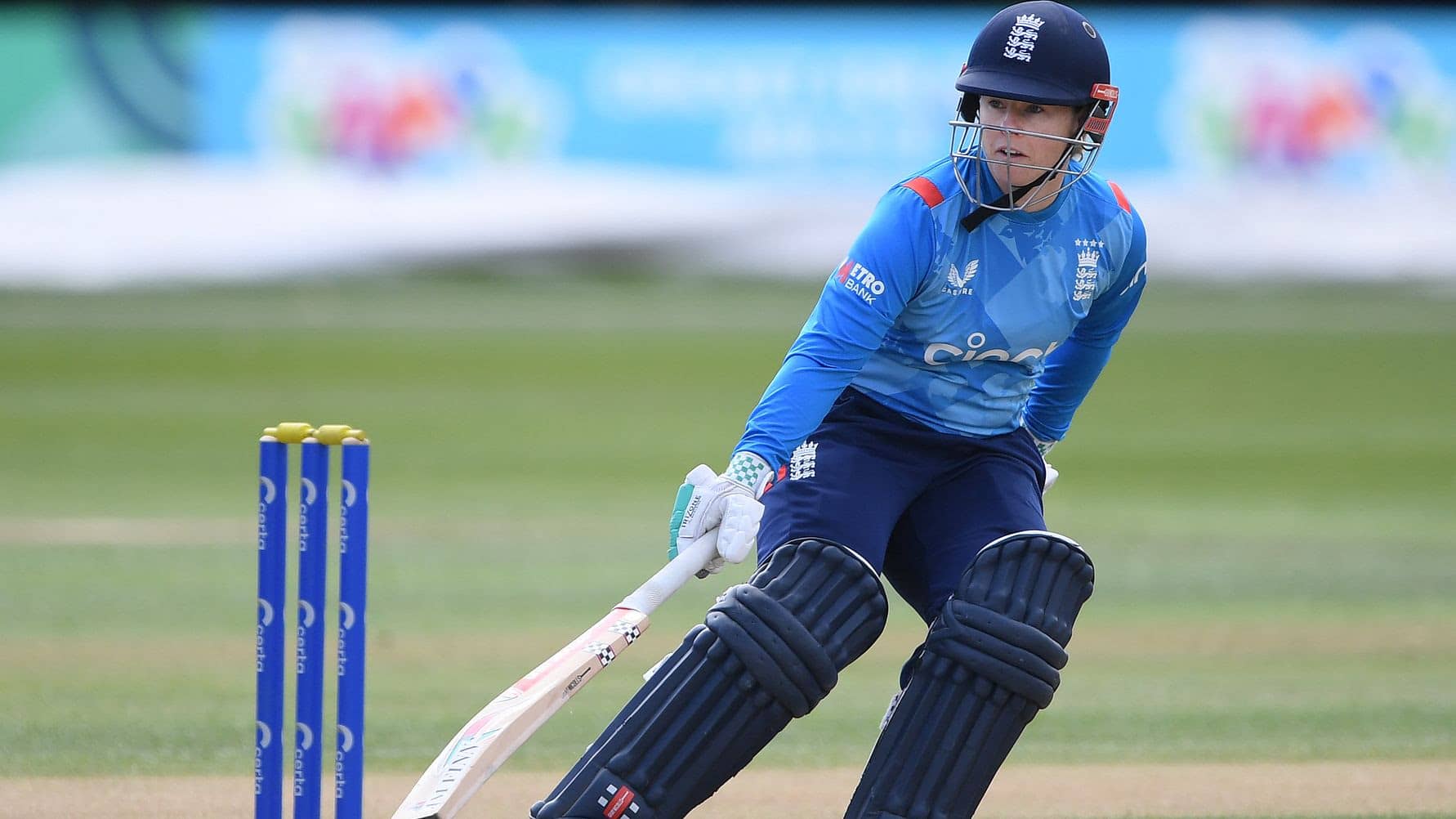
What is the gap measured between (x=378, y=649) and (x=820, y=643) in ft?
10.6

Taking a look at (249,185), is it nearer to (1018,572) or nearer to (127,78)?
(127,78)

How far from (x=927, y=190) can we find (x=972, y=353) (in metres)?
0.31

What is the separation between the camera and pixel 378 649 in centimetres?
612

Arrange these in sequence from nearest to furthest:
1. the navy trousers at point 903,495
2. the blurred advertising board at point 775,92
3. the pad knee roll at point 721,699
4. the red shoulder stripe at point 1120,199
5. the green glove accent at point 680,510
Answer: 1. the pad knee roll at point 721,699
2. the green glove accent at point 680,510
3. the navy trousers at point 903,495
4. the red shoulder stripe at point 1120,199
5. the blurred advertising board at point 775,92

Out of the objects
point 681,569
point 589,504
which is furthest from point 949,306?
point 589,504

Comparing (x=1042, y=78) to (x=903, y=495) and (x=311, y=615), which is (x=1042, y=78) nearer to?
(x=903, y=495)

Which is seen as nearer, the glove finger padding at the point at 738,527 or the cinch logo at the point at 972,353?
the glove finger padding at the point at 738,527

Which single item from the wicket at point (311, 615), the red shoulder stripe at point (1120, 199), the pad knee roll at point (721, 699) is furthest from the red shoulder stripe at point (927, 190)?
the wicket at point (311, 615)

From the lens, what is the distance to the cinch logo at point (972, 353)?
3.45 metres

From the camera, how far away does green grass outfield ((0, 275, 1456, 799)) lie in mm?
5223

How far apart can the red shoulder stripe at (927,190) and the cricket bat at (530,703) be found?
28.8 inches

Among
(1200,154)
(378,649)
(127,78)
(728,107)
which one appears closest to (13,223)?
(127,78)

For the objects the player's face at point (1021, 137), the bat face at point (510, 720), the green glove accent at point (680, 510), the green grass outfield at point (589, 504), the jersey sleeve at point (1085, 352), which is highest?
the player's face at point (1021, 137)

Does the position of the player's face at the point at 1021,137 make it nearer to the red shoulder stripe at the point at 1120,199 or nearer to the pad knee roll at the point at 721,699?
Answer: the red shoulder stripe at the point at 1120,199
